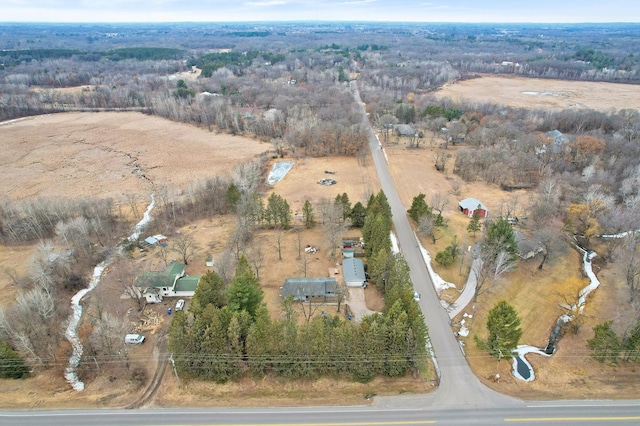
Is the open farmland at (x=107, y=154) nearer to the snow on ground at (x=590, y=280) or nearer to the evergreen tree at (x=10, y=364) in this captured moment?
the evergreen tree at (x=10, y=364)

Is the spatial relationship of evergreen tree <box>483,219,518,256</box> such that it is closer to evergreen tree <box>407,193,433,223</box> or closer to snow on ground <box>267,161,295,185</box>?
evergreen tree <box>407,193,433,223</box>

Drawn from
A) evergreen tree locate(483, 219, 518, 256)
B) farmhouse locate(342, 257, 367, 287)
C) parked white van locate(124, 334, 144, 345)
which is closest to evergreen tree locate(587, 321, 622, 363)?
evergreen tree locate(483, 219, 518, 256)

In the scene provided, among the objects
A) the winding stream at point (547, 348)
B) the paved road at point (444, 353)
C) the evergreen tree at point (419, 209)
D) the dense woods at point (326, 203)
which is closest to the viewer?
the paved road at point (444, 353)

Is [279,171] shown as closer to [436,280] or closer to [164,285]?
[164,285]

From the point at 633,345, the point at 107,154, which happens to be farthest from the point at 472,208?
the point at 107,154

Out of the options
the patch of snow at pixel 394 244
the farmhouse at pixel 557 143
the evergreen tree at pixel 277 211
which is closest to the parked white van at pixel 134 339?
the evergreen tree at pixel 277 211

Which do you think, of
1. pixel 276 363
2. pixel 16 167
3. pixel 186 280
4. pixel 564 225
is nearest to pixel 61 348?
pixel 186 280
